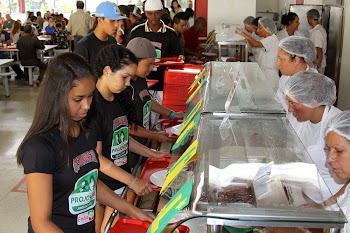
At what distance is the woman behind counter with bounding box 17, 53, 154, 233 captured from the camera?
1413mm

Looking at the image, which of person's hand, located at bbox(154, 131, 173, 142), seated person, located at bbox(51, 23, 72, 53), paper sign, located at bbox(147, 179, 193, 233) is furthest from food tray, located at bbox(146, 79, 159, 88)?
seated person, located at bbox(51, 23, 72, 53)

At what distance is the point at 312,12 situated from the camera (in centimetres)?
700

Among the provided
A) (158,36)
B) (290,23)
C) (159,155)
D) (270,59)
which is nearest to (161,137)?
(159,155)

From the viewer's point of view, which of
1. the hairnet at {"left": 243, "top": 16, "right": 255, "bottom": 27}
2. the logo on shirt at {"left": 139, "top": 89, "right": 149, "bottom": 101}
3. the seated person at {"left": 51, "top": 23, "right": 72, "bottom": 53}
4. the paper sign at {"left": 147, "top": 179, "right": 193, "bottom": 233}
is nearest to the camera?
the paper sign at {"left": 147, "top": 179, "right": 193, "bottom": 233}

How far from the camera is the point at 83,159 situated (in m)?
1.60

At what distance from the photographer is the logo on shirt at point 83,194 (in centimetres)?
157

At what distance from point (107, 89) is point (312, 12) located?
5.77 m

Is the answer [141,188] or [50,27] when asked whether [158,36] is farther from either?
[50,27]

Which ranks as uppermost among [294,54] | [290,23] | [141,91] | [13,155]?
[290,23]

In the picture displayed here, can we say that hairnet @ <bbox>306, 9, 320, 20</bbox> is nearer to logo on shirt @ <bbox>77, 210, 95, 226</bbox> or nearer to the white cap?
the white cap

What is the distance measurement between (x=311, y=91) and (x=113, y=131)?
1.12m

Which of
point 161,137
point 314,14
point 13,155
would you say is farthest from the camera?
point 314,14

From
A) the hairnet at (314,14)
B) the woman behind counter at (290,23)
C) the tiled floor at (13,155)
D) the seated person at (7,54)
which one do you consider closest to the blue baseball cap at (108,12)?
the tiled floor at (13,155)

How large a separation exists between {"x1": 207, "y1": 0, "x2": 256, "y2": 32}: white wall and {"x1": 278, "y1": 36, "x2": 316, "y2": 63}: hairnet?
4.09m
